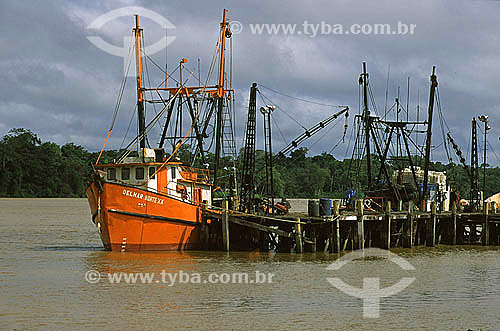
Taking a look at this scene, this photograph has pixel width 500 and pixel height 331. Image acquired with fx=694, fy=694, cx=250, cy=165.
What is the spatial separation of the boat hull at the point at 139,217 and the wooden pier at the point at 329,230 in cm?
141

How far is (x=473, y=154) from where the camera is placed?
4650 centimetres

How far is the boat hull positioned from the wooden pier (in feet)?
4.61

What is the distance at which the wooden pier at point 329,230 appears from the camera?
31656 millimetres

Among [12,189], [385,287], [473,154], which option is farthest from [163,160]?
[12,189]

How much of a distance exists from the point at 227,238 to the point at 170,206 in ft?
10.2

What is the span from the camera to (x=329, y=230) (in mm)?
32469

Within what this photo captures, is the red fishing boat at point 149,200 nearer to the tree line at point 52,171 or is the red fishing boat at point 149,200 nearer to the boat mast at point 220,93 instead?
the boat mast at point 220,93

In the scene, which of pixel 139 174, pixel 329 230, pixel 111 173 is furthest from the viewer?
pixel 329 230

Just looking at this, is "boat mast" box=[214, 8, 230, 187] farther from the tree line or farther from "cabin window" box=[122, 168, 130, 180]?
the tree line

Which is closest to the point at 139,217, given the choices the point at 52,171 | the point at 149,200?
the point at 149,200

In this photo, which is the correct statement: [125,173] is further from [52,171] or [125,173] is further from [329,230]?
[52,171]

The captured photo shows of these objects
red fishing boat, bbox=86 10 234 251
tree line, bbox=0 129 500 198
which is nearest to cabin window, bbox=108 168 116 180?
red fishing boat, bbox=86 10 234 251

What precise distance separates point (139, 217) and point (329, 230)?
8.92 m

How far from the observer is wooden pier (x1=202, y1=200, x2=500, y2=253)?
31656 millimetres
